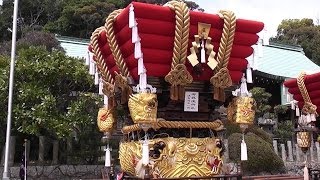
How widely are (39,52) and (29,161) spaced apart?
4403mm

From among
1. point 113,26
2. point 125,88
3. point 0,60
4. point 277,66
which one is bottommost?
point 125,88

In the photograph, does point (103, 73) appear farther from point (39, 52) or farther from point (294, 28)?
point (294, 28)

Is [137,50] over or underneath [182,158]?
over

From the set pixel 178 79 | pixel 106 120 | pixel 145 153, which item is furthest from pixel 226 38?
pixel 106 120

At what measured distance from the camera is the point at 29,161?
648 inches

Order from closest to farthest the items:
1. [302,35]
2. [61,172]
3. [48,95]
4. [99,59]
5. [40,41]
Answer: [99,59]
[48,95]
[61,172]
[40,41]
[302,35]

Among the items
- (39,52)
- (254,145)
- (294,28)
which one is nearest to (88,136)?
(39,52)

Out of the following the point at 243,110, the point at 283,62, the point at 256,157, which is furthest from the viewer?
the point at 283,62

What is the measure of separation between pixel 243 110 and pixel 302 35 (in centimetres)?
4137

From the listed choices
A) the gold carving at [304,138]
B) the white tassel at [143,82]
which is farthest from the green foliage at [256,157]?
the white tassel at [143,82]

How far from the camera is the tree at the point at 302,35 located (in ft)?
139

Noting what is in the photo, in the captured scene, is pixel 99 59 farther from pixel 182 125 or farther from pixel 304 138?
pixel 304 138

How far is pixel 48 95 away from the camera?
46.7 feet

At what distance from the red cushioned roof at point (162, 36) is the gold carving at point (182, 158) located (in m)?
0.95
